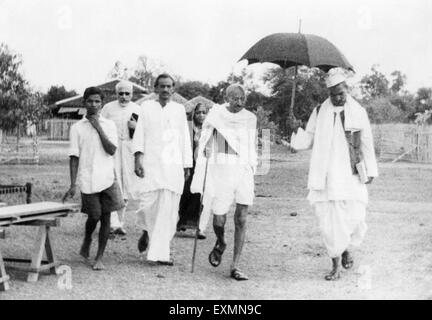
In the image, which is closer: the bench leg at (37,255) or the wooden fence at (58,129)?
the bench leg at (37,255)

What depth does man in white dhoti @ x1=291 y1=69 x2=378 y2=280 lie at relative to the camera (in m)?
6.78

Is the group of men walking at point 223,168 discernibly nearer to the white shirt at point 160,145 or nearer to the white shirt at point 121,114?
the white shirt at point 160,145

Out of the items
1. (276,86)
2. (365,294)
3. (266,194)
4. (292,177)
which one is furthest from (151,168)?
(276,86)

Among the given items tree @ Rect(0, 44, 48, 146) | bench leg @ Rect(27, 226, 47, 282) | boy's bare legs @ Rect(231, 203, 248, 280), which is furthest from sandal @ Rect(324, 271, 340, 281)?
tree @ Rect(0, 44, 48, 146)

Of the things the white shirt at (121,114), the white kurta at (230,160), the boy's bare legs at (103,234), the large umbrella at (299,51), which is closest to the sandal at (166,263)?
the boy's bare legs at (103,234)

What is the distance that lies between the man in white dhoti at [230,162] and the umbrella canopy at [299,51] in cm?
104

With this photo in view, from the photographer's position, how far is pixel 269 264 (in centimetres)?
731

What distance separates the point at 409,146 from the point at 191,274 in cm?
2404

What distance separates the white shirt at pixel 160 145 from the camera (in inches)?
285

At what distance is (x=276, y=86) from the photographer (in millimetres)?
36531

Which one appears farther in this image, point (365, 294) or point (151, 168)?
point (151, 168)

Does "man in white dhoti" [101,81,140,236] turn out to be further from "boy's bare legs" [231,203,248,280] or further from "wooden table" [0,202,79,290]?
"boy's bare legs" [231,203,248,280]

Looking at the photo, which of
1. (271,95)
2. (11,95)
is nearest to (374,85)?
(271,95)
